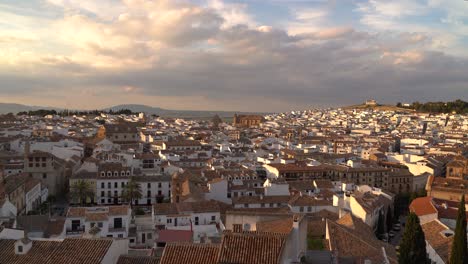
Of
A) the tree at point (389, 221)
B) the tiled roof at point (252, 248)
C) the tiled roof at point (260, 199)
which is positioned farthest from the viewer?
the tree at point (389, 221)

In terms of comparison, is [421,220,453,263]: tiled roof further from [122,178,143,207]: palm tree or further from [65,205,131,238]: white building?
[122,178,143,207]: palm tree

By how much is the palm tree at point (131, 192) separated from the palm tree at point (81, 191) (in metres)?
2.80

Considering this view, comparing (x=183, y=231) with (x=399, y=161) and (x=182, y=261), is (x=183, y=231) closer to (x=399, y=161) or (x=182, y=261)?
(x=182, y=261)

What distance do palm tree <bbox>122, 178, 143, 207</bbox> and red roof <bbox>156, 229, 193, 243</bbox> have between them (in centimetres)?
1455

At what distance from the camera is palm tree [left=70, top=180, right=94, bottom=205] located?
3716cm

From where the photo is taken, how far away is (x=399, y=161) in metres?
58.9

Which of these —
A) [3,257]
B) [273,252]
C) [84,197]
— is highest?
[273,252]

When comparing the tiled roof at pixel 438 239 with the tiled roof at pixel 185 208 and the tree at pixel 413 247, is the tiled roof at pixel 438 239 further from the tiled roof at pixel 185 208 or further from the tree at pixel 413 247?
the tiled roof at pixel 185 208

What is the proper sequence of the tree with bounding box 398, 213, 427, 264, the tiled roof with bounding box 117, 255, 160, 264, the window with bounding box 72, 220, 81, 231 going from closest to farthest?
the tiled roof with bounding box 117, 255, 160, 264 → the tree with bounding box 398, 213, 427, 264 → the window with bounding box 72, 220, 81, 231

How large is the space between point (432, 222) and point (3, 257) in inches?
1006

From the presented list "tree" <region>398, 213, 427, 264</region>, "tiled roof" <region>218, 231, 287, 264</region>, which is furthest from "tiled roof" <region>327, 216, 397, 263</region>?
"tiled roof" <region>218, 231, 287, 264</region>

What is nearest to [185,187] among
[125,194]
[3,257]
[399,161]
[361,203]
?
[125,194]

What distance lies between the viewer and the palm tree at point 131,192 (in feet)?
122

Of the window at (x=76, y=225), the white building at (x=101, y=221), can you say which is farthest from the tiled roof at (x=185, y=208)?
the window at (x=76, y=225)
